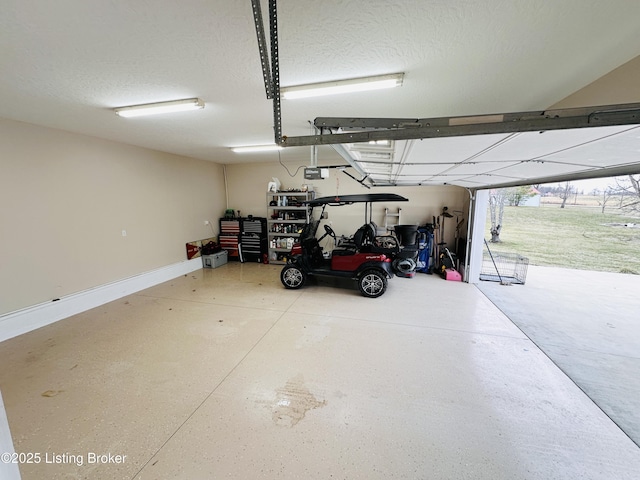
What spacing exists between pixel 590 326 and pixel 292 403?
13.2 feet

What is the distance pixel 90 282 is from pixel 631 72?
6586mm

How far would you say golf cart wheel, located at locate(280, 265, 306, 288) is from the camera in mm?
4559

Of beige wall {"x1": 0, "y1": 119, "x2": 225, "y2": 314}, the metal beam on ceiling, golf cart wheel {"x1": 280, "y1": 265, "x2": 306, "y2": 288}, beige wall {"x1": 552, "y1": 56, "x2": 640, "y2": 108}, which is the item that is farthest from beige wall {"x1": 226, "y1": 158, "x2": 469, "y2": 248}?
the metal beam on ceiling

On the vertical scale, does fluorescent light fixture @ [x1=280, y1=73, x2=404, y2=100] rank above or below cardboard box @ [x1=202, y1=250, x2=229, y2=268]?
above

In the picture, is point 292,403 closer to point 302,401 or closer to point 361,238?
point 302,401

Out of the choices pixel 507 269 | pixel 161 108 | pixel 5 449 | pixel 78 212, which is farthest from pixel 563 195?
pixel 78 212

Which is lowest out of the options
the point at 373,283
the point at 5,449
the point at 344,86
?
the point at 373,283

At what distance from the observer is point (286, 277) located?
4609mm

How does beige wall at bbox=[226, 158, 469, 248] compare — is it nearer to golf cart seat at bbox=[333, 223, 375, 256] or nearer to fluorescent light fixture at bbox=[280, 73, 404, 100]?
golf cart seat at bbox=[333, 223, 375, 256]

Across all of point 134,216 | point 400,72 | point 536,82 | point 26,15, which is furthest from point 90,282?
point 536,82

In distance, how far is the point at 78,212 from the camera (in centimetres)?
370

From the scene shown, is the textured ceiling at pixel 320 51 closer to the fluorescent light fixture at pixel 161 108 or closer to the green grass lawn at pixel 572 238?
the fluorescent light fixture at pixel 161 108

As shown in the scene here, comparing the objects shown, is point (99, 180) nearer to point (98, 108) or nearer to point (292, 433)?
point (98, 108)

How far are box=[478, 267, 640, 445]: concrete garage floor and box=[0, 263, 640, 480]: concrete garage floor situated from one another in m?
0.19
